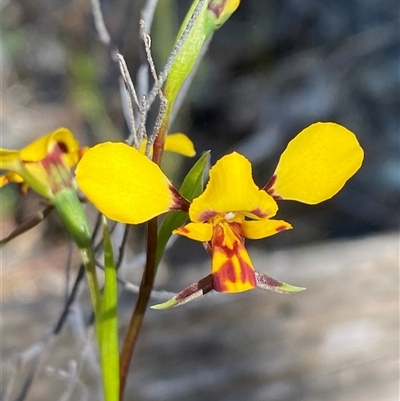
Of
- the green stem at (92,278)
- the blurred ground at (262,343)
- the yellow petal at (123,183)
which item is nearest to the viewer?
the yellow petal at (123,183)

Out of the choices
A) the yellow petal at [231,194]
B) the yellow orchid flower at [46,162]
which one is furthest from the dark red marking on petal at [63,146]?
the yellow petal at [231,194]

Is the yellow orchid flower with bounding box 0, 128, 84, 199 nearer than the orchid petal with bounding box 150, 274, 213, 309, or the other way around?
the orchid petal with bounding box 150, 274, 213, 309

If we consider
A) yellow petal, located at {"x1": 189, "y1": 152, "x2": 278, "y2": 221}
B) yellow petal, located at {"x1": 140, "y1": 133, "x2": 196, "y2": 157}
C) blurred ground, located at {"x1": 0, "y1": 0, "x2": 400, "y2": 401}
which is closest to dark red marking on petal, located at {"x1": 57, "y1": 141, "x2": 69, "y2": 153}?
yellow petal, located at {"x1": 140, "y1": 133, "x2": 196, "y2": 157}

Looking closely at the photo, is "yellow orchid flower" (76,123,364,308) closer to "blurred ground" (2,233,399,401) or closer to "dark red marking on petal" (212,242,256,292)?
"dark red marking on petal" (212,242,256,292)

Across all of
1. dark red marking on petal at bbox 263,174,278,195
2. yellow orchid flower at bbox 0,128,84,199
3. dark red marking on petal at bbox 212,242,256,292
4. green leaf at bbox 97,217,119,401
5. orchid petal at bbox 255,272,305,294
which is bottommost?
green leaf at bbox 97,217,119,401

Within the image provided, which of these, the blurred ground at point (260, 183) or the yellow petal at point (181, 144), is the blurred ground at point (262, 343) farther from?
the yellow petal at point (181, 144)

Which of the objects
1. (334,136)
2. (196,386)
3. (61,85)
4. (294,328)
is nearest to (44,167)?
(334,136)

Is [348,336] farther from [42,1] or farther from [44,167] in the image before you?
[42,1]
